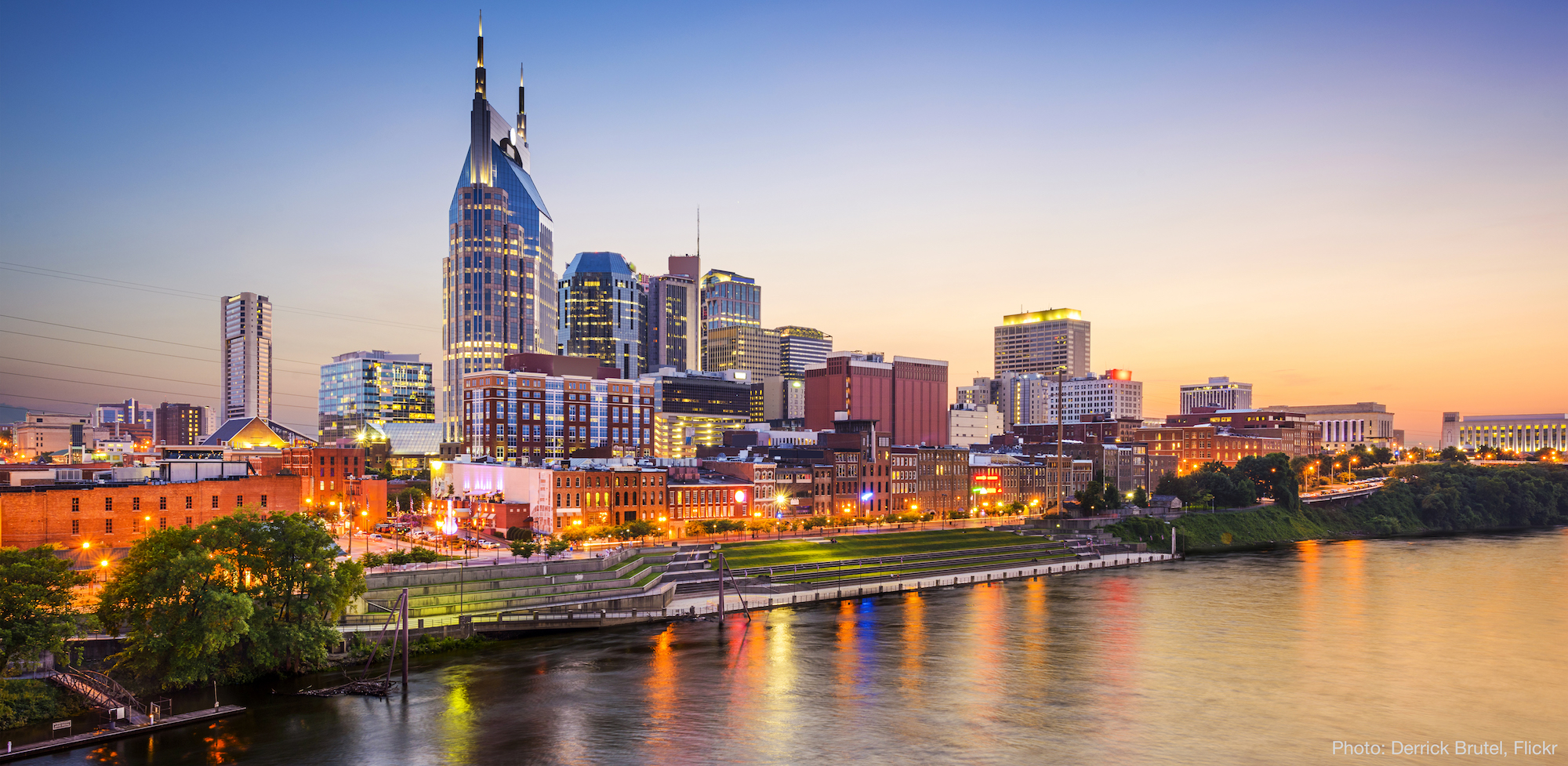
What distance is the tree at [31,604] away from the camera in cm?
4941

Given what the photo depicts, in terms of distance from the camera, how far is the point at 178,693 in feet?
187

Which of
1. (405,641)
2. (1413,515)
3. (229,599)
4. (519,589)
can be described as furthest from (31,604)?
(1413,515)

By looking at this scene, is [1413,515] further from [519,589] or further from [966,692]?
[519,589]

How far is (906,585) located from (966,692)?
44.0m

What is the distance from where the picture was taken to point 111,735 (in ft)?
163

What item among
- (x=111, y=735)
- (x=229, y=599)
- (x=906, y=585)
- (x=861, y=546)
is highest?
(x=229, y=599)

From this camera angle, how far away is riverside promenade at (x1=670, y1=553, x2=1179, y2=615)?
292 feet

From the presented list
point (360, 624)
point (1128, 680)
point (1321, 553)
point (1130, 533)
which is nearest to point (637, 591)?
point (360, 624)

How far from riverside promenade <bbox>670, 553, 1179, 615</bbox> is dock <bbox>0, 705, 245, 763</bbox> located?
125 feet

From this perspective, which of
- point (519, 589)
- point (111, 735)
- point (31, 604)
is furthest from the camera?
point (519, 589)

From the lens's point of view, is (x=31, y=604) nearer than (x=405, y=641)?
Yes

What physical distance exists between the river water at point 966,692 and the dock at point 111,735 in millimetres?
1150

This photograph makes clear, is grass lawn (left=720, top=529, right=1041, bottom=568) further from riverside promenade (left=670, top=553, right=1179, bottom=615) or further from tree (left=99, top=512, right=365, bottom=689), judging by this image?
tree (left=99, top=512, right=365, bottom=689)

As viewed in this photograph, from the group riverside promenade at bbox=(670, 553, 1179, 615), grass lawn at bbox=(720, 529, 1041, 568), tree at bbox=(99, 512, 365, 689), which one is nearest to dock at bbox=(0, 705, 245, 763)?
tree at bbox=(99, 512, 365, 689)
